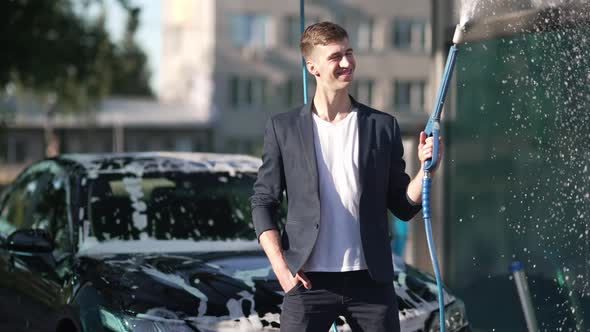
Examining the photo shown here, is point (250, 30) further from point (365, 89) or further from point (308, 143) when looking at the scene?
point (308, 143)

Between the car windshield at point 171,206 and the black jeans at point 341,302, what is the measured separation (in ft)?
6.98

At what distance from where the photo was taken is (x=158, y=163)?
6.63 meters

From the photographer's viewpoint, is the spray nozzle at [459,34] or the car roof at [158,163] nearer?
the spray nozzle at [459,34]

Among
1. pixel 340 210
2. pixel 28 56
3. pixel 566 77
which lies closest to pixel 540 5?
pixel 566 77

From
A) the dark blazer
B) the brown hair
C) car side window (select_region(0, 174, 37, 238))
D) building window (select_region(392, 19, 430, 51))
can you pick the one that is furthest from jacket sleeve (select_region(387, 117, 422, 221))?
building window (select_region(392, 19, 430, 51))

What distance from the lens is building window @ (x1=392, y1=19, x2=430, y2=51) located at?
61938 mm

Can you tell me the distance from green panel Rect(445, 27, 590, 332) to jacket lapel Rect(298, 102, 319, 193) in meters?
1.87

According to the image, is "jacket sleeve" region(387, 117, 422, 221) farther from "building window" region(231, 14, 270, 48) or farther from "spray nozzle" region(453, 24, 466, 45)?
"building window" region(231, 14, 270, 48)

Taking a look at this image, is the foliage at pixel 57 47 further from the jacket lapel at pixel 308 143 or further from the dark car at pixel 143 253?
the jacket lapel at pixel 308 143

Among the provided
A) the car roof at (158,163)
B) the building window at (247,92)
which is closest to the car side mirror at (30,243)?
the car roof at (158,163)

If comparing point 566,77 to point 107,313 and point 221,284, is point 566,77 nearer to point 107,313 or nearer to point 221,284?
point 221,284

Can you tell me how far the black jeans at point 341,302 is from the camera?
4.00m

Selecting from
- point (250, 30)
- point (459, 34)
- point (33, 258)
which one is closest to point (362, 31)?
point (250, 30)

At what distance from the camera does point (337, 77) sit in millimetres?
4039
